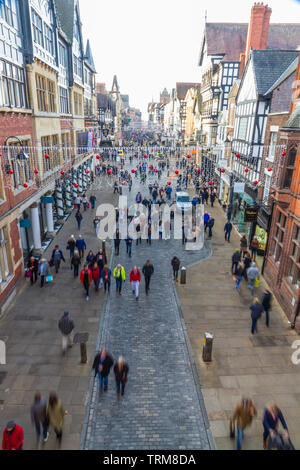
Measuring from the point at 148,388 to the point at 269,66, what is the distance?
1867cm

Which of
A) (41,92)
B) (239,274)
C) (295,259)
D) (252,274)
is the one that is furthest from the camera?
(41,92)

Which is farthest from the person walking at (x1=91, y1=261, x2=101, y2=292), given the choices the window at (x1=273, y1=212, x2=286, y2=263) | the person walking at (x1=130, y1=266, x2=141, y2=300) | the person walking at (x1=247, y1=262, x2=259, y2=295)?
the window at (x1=273, y1=212, x2=286, y2=263)

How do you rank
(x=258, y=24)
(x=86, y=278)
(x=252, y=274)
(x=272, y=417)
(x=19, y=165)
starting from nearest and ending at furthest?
(x=272, y=417) < (x=86, y=278) < (x=252, y=274) < (x=19, y=165) < (x=258, y=24)

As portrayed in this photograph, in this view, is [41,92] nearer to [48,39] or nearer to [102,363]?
[48,39]

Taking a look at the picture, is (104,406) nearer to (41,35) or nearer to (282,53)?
(41,35)

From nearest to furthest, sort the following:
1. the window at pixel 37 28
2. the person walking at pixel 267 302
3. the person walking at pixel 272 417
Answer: the person walking at pixel 272 417, the person walking at pixel 267 302, the window at pixel 37 28

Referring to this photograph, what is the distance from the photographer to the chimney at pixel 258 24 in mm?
20992

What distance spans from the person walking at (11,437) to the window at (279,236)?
10.8 meters

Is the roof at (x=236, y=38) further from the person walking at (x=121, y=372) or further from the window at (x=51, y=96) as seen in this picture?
the person walking at (x=121, y=372)

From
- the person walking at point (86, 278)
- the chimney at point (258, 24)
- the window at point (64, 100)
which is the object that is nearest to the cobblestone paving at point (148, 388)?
the person walking at point (86, 278)

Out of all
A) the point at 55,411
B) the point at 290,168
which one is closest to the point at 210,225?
the point at 290,168

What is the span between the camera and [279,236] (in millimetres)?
12867

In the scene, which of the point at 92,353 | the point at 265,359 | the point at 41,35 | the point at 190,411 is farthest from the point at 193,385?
the point at 41,35
